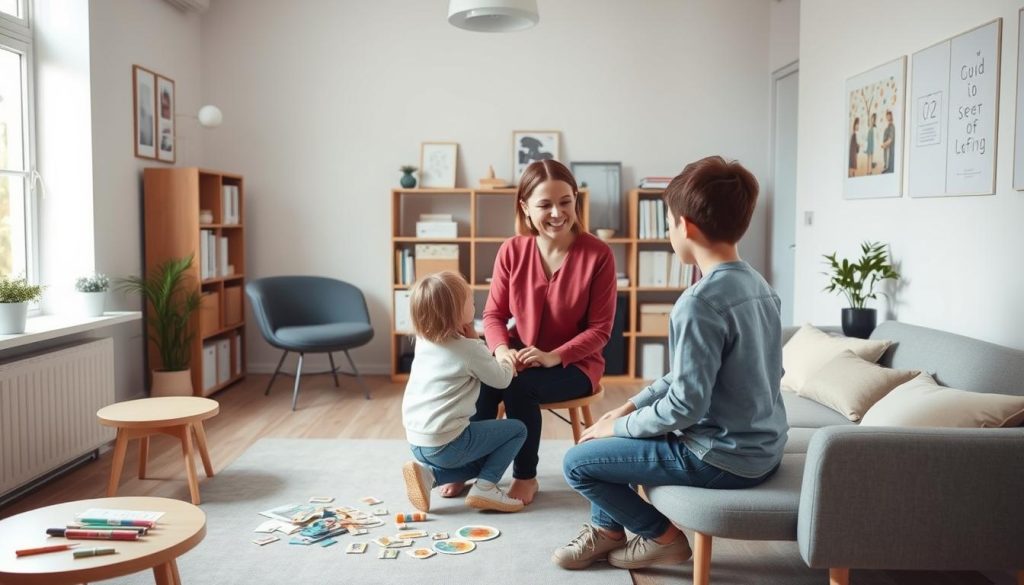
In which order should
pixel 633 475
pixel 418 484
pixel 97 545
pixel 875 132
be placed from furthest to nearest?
pixel 875 132
pixel 418 484
pixel 633 475
pixel 97 545

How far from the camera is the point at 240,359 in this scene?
5.82 metres

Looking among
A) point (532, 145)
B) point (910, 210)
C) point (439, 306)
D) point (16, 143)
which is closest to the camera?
point (439, 306)

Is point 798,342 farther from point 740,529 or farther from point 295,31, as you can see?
point 295,31

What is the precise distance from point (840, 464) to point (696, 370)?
1.30 ft

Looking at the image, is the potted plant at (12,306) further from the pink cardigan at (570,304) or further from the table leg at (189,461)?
the pink cardigan at (570,304)

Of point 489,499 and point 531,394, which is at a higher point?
point 531,394

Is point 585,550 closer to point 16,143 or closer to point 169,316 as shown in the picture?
point 169,316

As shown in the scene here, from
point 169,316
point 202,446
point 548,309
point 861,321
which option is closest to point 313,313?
point 169,316

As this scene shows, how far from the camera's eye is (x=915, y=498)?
2.02 metres

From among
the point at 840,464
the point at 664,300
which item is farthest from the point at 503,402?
the point at 664,300

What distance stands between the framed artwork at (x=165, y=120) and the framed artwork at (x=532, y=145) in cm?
226

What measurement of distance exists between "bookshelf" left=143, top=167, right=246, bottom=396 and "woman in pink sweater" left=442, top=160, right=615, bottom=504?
2.45 m

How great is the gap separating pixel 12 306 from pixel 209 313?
1872 mm

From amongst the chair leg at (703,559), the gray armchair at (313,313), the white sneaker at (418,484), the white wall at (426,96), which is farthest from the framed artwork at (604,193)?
the chair leg at (703,559)
